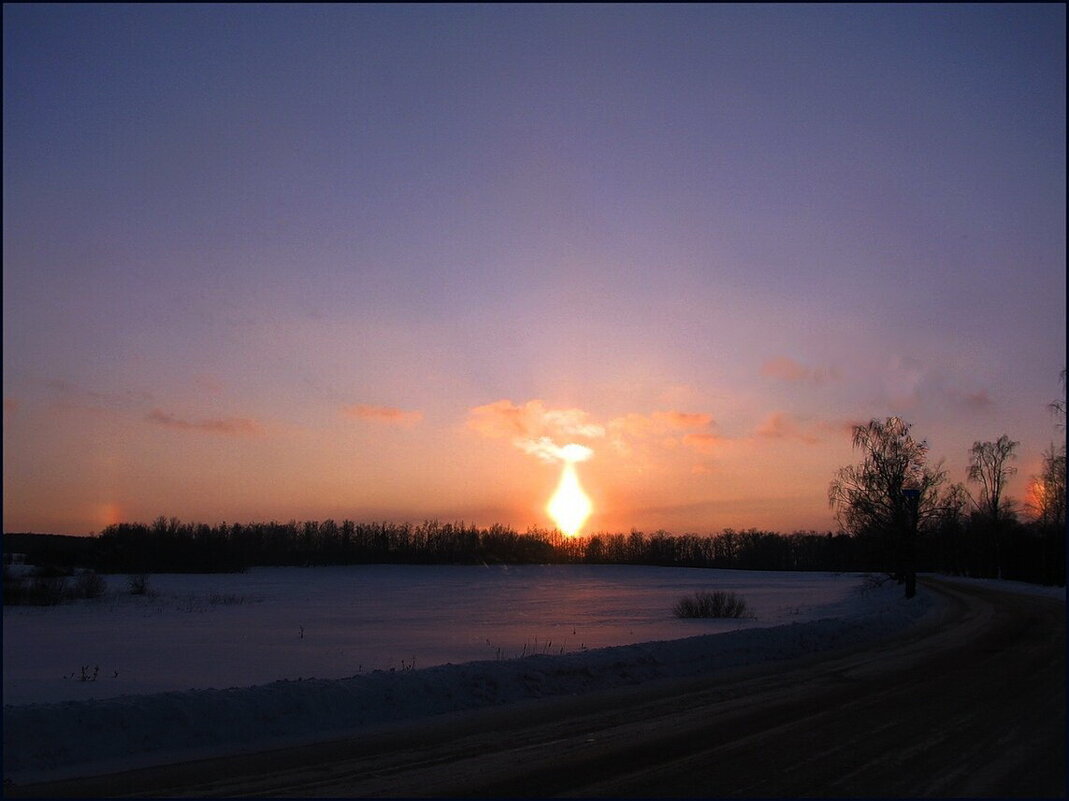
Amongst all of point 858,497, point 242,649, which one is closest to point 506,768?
point 242,649

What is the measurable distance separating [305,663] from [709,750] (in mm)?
11360

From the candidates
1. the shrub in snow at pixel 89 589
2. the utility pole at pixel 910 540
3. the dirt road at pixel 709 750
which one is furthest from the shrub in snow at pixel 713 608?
the shrub in snow at pixel 89 589

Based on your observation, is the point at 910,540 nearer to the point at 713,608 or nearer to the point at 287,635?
the point at 713,608

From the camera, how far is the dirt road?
776 centimetres

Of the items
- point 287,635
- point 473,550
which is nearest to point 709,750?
point 287,635

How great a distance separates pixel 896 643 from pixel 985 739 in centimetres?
1166

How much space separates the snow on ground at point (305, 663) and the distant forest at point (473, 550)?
1263 inches

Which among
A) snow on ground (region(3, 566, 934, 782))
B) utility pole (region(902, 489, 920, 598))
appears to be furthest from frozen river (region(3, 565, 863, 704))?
utility pole (region(902, 489, 920, 598))

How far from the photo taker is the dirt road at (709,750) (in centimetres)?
776

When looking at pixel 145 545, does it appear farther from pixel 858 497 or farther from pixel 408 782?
pixel 408 782

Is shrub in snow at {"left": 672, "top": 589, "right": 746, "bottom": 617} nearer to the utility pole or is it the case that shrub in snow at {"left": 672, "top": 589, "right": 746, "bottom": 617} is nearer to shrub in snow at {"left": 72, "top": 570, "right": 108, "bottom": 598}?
the utility pole

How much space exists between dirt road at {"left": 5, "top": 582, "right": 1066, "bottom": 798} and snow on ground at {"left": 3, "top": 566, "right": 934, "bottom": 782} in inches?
37.9

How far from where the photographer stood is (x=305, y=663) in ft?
58.4

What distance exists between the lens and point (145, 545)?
409 feet
